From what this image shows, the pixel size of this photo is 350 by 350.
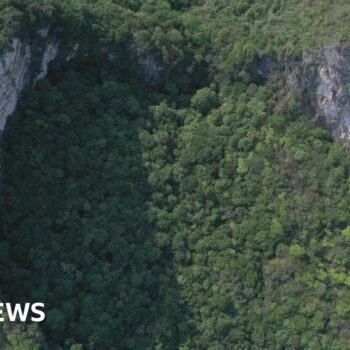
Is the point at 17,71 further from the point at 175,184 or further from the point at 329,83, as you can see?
the point at 329,83

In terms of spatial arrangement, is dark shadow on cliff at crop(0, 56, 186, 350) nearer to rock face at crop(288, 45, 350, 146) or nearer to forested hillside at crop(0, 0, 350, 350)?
forested hillside at crop(0, 0, 350, 350)

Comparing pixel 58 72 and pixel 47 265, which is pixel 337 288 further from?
pixel 58 72

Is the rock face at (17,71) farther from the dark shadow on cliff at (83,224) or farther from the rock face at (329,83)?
the rock face at (329,83)

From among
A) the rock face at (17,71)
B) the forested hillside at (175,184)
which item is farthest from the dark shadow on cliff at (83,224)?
the rock face at (17,71)

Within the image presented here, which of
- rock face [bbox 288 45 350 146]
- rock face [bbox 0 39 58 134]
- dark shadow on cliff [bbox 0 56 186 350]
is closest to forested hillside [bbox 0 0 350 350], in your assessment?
dark shadow on cliff [bbox 0 56 186 350]

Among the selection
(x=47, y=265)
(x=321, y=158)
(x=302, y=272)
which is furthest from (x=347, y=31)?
(x=47, y=265)
